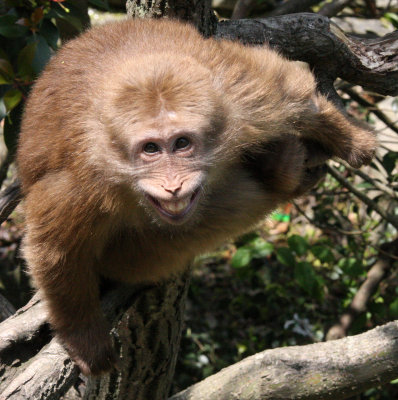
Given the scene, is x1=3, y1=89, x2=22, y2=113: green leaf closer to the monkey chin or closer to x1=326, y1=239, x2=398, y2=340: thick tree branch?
the monkey chin

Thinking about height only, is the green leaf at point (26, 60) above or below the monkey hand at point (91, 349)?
above

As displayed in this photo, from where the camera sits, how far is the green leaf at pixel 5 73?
11.6 feet

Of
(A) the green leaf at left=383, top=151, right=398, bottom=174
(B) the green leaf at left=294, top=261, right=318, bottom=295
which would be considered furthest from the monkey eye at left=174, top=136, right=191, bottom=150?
(A) the green leaf at left=383, top=151, right=398, bottom=174

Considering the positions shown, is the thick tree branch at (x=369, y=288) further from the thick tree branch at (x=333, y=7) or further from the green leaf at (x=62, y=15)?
the green leaf at (x=62, y=15)

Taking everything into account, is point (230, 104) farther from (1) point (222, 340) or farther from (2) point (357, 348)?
(1) point (222, 340)

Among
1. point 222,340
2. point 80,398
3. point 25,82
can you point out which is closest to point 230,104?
point 25,82

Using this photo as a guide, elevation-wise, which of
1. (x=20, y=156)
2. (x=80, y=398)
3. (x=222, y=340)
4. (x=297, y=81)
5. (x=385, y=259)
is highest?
(x=297, y=81)

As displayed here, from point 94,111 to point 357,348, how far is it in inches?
75.0

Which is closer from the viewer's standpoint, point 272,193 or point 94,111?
point 94,111

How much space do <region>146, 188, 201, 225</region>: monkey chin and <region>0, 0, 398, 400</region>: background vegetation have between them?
53.4 inches

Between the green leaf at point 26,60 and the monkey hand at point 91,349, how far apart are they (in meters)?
1.62

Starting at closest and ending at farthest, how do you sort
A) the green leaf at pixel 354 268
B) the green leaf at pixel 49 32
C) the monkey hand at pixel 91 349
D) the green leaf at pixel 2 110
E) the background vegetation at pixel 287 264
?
the monkey hand at pixel 91 349 < the green leaf at pixel 2 110 < the green leaf at pixel 49 32 < the background vegetation at pixel 287 264 < the green leaf at pixel 354 268

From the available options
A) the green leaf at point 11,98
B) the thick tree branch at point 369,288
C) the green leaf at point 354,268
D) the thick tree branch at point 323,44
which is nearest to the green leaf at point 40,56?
the green leaf at point 11,98

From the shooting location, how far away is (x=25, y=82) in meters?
3.68
